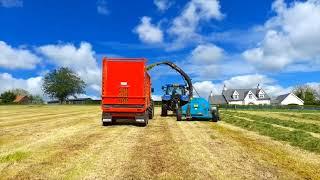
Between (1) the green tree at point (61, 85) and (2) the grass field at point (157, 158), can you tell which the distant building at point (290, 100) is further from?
(2) the grass field at point (157, 158)

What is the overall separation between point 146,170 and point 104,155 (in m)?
2.40

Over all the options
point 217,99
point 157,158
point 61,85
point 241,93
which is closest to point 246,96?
point 241,93

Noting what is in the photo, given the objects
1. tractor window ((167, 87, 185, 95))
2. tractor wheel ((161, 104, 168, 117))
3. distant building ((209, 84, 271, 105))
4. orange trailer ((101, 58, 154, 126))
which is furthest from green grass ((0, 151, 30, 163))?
distant building ((209, 84, 271, 105))

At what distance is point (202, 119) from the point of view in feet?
100.0

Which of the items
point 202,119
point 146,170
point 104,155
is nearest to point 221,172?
point 146,170

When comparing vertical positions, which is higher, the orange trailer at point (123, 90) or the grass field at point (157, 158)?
the orange trailer at point (123, 90)

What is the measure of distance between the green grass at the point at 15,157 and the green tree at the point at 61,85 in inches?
4981

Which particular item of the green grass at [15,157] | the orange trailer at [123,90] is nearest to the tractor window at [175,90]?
the orange trailer at [123,90]

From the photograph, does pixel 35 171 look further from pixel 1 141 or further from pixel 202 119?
pixel 202 119

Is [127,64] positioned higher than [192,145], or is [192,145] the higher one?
[127,64]

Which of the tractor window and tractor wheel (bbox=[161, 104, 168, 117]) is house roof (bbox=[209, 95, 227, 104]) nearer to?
tractor wheel (bbox=[161, 104, 168, 117])

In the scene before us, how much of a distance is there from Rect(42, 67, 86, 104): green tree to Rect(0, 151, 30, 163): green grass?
126530 mm

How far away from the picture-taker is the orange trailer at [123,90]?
2269 centimetres

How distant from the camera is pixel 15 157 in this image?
1097 cm
